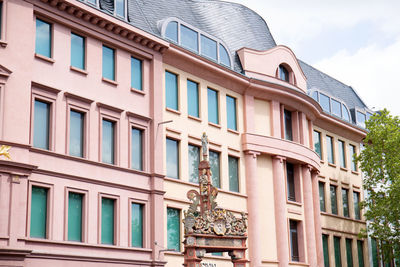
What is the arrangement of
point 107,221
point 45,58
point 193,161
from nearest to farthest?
1. point 45,58
2. point 107,221
3. point 193,161

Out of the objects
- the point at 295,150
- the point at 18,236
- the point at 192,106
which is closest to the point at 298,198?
the point at 295,150

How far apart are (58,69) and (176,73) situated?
25.4 feet

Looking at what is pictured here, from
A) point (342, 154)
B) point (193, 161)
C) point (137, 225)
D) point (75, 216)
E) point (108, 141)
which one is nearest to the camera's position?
point (75, 216)

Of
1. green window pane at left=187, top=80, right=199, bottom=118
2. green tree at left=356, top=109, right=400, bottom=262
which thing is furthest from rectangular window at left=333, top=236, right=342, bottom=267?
green window pane at left=187, top=80, right=199, bottom=118

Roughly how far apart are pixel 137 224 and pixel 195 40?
35.5 feet

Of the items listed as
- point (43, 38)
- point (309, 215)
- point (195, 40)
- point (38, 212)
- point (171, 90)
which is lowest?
point (38, 212)

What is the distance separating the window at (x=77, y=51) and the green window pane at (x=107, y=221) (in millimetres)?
5787

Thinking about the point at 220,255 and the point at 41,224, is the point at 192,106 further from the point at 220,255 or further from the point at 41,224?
the point at 41,224

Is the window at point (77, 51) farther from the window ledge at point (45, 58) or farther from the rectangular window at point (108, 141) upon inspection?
the rectangular window at point (108, 141)

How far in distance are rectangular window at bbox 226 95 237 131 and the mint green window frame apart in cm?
891

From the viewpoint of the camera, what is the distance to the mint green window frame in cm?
2964

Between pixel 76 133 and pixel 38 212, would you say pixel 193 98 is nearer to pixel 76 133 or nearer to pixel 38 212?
pixel 76 133

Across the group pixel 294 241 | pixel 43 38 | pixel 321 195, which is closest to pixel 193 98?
pixel 43 38

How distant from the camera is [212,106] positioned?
118 feet
